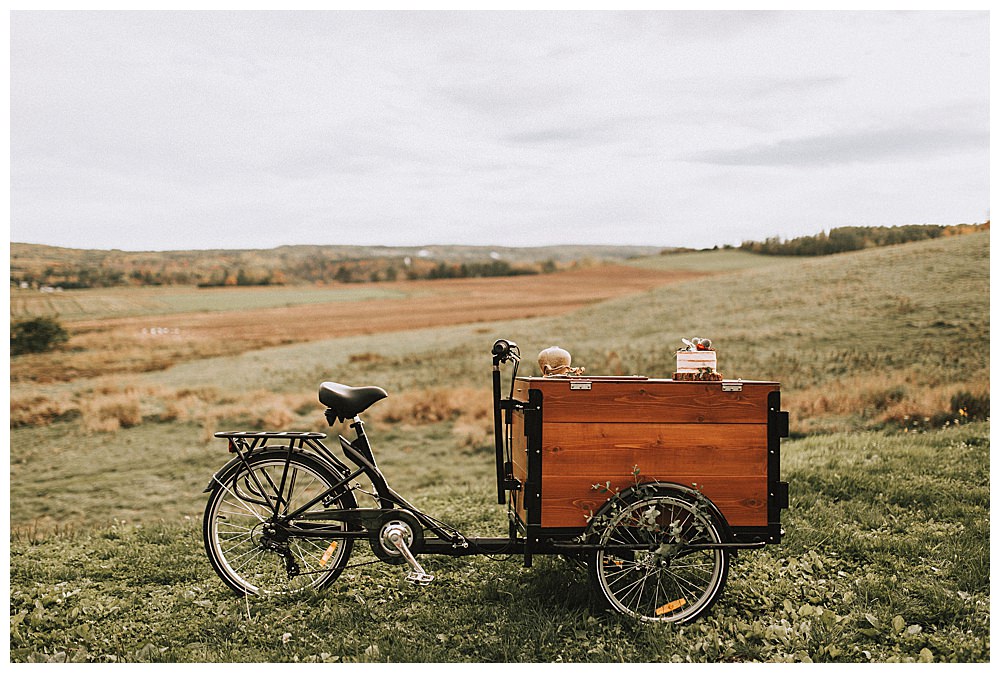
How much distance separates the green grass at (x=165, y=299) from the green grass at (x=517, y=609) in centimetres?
596

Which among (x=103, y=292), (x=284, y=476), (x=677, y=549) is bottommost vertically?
(x=677, y=549)

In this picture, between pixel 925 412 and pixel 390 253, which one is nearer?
pixel 925 412

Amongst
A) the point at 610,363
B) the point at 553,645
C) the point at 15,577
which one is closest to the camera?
the point at 553,645

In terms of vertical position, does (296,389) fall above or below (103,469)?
above

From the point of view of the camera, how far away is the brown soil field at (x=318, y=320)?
34.7 feet

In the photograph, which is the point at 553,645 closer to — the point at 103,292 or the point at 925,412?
the point at 925,412

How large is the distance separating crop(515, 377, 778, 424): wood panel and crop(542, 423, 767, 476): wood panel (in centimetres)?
4

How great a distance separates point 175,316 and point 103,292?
0.96 m

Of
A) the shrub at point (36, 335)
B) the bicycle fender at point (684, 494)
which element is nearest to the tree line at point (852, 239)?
the bicycle fender at point (684, 494)

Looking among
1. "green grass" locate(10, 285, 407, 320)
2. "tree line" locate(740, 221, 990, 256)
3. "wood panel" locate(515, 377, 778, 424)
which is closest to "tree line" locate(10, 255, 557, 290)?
"green grass" locate(10, 285, 407, 320)

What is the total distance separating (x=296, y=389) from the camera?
10570 mm

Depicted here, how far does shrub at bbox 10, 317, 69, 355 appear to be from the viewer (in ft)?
34.6

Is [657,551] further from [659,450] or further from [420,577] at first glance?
[420,577]

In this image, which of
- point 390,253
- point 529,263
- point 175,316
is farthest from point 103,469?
point 529,263
